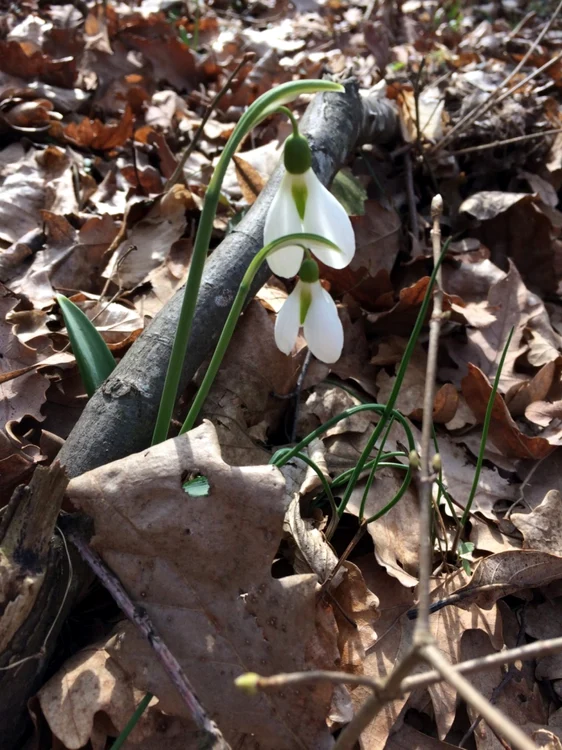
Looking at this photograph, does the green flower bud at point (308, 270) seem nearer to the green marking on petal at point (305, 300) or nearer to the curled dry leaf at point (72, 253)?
the green marking on petal at point (305, 300)

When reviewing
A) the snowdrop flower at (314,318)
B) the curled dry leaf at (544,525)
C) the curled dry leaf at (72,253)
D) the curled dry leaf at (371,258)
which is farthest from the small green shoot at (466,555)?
the curled dry leaf at (72,253)

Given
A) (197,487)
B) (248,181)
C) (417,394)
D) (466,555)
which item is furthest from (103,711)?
(248,181)

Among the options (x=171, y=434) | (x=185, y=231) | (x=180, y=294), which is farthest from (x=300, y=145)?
(x=185, y=231)

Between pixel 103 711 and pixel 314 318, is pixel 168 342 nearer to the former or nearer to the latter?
pixel 314 318

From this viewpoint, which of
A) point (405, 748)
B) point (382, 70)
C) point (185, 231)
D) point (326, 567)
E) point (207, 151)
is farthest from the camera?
point (382, 70)

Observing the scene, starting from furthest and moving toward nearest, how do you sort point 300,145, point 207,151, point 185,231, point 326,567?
point 207,151 → point 185,231 → point 326,567 → point 300,145

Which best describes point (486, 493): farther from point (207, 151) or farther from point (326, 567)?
point (207, 151)

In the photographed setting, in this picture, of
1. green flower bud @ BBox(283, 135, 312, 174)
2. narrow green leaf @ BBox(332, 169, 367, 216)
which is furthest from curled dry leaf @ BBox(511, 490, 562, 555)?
narrow green leaf @ BBox(332, 169, 367, 216)
